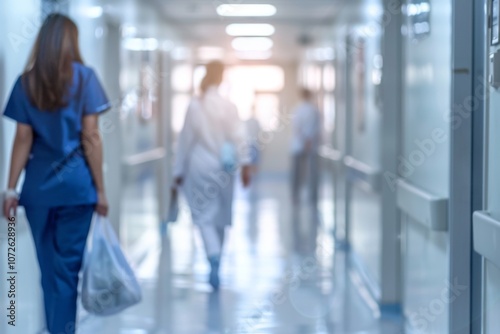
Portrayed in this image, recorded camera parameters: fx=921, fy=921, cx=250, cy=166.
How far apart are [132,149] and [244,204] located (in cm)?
671

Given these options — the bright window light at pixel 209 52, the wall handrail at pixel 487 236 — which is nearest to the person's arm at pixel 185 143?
the wall handrail at pixel 487 236

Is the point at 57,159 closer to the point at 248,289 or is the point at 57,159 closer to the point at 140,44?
the point at 248,289

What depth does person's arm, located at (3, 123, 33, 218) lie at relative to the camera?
173 inches

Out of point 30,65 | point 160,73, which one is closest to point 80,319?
point 30,65

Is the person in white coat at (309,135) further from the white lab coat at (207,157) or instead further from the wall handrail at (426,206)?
the wall handrail at (426,206)

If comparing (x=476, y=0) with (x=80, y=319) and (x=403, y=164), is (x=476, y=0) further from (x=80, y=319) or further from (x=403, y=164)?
(x=80, y=319)

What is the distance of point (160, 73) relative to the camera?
11.9 metres

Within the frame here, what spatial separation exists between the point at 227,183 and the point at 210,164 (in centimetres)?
20

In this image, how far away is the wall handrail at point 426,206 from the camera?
14.9ft

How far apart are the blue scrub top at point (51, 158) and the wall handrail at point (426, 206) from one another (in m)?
1.70

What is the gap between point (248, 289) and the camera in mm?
7258

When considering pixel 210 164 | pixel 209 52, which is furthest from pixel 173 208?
pixel 209 52

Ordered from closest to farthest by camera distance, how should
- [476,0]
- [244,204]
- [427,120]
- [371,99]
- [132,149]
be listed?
1. [476,0]
2. [427,120]
3. [371,99]
4. [132,149]
5. [244,204]

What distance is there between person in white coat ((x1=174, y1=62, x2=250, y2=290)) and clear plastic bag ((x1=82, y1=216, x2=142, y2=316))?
2.42 m
